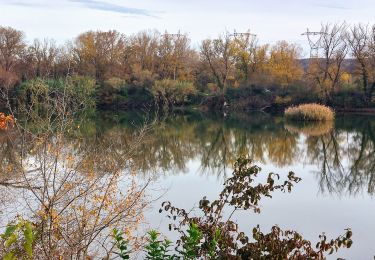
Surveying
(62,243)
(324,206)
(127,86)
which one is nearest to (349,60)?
(127,86)

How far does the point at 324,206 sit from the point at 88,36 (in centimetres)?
3685

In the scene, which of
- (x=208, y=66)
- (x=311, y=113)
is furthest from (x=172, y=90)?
(x=311, y=113)

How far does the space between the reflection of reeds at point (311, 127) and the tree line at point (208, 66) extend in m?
8.92

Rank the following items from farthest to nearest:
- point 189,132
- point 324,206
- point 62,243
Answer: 1. point 189,132
2. point 324,206
3. point 62,243

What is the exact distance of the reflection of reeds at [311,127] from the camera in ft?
77.9

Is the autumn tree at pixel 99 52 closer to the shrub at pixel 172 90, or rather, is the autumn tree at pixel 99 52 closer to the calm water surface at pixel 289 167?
the shrub at pixel 172 90

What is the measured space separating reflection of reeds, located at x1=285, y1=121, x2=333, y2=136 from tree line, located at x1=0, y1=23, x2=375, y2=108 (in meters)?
8.92

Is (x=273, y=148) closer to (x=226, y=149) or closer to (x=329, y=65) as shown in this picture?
(x=226, y=149)

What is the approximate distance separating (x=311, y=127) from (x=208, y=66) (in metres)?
18.3

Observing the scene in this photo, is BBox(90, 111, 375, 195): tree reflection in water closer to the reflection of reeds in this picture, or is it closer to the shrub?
the reflection of reeds

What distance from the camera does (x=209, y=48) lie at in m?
42.0

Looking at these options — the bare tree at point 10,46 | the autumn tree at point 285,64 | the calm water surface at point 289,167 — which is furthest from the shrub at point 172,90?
the calm water surface at point 289,167

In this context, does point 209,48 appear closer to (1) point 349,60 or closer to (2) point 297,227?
(1) point 349,60

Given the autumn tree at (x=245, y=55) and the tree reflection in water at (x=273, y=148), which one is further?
the autumn tree at (x=245, y=55)
